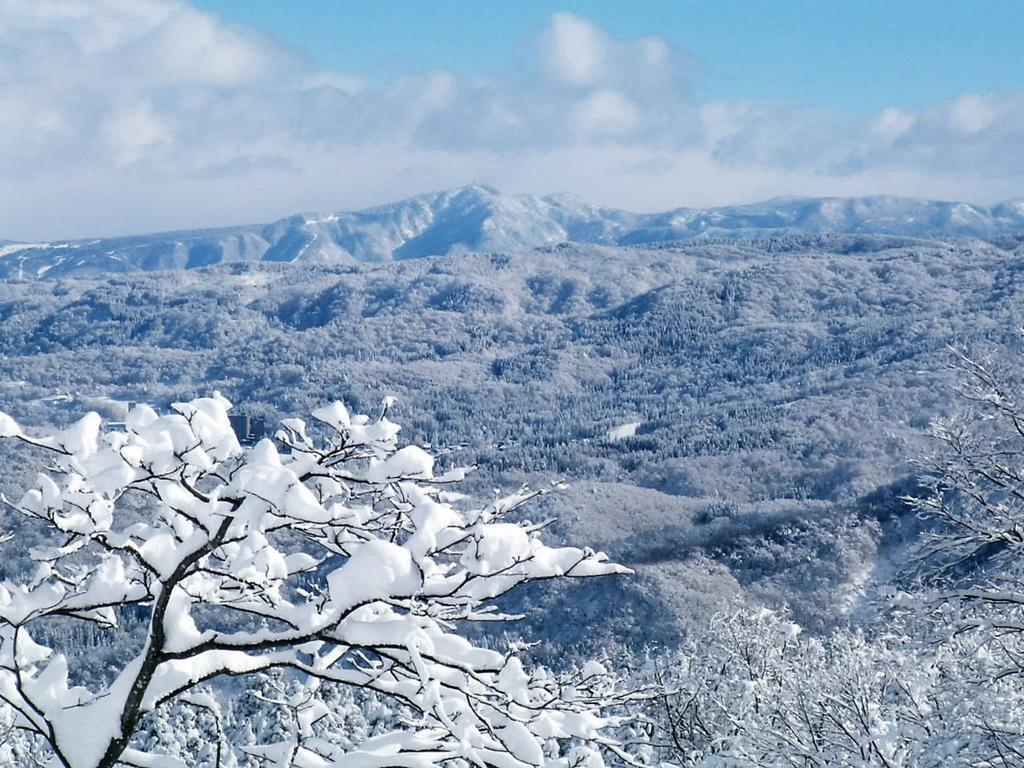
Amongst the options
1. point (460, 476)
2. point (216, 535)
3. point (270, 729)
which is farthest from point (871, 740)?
point (270, 729)

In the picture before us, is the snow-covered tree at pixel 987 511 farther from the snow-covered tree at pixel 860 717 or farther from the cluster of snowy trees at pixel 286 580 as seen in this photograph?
the cluster of snowy trees at pixel 286 580

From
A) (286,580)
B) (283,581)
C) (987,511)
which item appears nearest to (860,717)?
(987,511)

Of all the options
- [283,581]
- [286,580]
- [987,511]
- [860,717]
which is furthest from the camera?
[860,717]

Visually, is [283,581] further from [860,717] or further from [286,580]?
[860,717]

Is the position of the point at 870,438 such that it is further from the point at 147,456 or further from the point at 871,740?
the point at 147,456

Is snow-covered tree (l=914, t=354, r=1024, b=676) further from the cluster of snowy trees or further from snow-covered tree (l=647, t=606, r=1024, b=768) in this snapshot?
the cluster of snowy trees

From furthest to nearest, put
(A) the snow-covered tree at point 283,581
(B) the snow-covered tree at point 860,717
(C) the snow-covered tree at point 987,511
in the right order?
(B) the snow-covered tree at point 860,717 → (C) the snow-covered tree at point 987,511 → (A) the snow-covered tree at point 283,581

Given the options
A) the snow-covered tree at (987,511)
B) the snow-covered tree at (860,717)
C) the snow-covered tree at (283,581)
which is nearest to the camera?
the snow-covered tree at (283,581)

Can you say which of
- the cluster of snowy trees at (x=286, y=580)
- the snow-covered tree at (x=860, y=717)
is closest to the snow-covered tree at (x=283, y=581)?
the cluster of snowy trees at (x=286, y=580)

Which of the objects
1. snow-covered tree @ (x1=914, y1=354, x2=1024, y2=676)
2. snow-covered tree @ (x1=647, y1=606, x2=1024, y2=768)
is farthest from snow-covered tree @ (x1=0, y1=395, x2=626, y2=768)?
snow-covered tree @ (x1=914, y1=354, x2=1024, y2=676)
